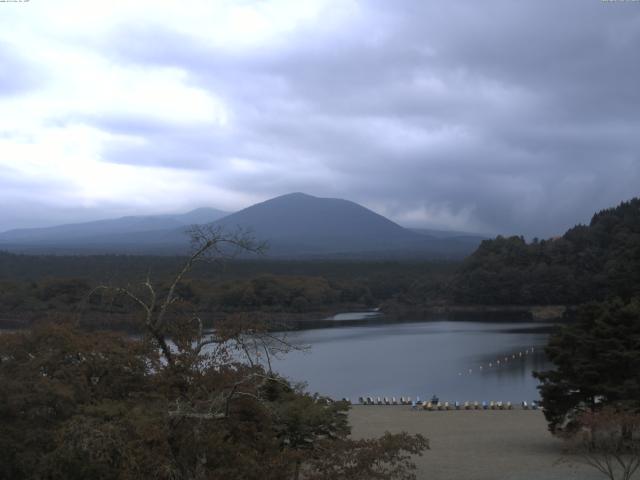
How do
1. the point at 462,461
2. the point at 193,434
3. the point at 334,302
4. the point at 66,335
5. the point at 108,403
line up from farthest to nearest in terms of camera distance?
the point at 334,302 < the point at 462,461 < the point at 66,335 < the point at 108,403 < the point at 193,434

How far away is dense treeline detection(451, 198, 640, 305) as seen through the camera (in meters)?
52.9

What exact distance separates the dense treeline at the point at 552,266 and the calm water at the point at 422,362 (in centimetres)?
1201

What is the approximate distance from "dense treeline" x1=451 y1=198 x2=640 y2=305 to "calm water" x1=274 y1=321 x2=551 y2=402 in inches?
473

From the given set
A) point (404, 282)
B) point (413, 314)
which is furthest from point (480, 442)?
point (404, 282)

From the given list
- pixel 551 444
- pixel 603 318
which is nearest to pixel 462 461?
pixel 551 444

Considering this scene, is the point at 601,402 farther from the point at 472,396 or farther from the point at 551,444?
the point at 472,396

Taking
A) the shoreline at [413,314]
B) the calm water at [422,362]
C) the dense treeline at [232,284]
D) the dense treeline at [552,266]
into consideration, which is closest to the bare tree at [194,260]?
the calm water at [422,362]

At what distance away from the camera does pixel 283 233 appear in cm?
19275

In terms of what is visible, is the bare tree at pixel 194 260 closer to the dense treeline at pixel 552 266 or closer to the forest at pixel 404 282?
the forest at pixel 404 282

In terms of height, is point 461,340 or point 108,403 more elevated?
point 108,403

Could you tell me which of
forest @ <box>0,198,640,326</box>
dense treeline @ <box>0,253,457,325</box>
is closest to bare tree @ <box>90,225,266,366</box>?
dense treeline @ <box>0,253,457,325</box>

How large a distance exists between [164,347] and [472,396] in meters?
17.4

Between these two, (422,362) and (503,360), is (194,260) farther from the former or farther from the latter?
(503,360)

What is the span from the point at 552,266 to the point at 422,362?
30.1m
